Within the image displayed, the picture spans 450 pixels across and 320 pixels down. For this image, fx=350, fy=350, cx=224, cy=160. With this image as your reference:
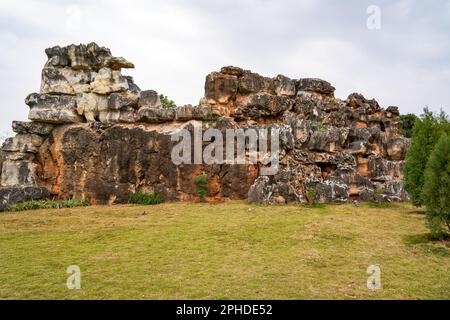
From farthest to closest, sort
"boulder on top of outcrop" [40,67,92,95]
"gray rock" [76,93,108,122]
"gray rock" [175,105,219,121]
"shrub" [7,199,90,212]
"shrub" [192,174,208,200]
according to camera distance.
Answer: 1. "boulder on top of outcrop" [40,67,92,95]
2. "gray rock" [76,93,108,122]
3. "gray rock" [175,105,219,121]
4. "shrub" [192,174,208,200]
5. "shrub" [7,199,90,212]

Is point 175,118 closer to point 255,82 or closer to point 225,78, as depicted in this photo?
point 225,78

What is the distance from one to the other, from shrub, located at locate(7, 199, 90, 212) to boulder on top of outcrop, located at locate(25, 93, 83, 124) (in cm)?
496

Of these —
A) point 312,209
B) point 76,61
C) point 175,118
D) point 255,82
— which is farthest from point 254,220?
point 76,61

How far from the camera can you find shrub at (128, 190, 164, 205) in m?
18.6

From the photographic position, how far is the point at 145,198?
61.6ft

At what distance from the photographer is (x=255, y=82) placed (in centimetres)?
2166

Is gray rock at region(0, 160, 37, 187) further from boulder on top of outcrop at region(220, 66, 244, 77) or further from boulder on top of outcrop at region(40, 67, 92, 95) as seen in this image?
boulder on top of outcrop at region(220, 66, 244, 77)

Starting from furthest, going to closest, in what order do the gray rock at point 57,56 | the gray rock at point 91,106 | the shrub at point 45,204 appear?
the gray rock at point 57,56 < the gray rock at point 91,106 < the shrub at point 45,204

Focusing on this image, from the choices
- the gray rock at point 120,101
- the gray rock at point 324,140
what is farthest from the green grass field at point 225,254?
the gray rock at point 120,101

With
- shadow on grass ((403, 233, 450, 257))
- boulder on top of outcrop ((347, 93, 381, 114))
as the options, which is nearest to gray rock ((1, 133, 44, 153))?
shadow on grass ((403, 233, 450, 257))

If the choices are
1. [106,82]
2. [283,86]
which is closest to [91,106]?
[106,82]

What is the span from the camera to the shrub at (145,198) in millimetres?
18641

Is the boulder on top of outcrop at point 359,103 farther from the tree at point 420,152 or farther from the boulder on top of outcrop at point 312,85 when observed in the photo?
the tree at point 420,152

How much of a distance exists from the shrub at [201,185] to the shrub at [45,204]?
20.0 ft
